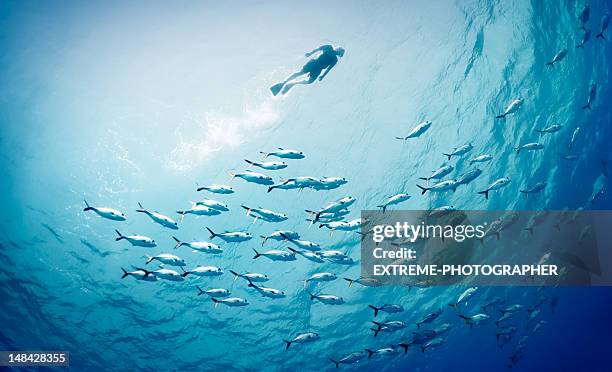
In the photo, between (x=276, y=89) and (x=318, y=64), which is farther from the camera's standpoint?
(x=276, y=89)

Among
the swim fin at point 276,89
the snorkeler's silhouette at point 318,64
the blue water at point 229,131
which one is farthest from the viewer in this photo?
the blue water at point 229,131

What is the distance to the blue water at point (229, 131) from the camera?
11305 millimetres

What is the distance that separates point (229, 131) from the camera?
45.1 ft

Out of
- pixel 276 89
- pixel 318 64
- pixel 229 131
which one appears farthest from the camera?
pixel 229 131

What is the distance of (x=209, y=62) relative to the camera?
468 inches

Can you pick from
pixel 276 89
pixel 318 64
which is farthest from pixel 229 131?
pixel 318 64

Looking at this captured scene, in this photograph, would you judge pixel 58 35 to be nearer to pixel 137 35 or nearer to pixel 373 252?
pixel 137 35

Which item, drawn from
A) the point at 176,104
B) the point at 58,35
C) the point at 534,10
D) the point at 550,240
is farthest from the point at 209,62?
the point at 550,240

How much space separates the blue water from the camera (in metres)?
11.3

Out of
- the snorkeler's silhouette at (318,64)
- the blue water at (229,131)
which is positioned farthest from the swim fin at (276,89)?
the blue water at (229,131)

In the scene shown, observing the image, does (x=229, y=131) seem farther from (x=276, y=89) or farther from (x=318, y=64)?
(x=318, y=64)

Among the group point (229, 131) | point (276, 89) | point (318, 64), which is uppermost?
point (229, 131)

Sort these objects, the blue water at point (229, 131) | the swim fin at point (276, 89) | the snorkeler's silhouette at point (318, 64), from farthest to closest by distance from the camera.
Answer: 1. the blue water at point (229, 131)
2. the swim fin at point (276, 89)
3. the snorkeler's silhouette at point (318, 64)

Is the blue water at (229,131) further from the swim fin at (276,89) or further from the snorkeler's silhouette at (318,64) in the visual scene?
the swim fin at (276,89)
